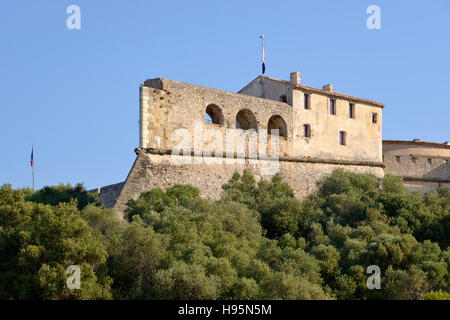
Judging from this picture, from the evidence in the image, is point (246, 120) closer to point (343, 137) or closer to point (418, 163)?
point (343, 137)

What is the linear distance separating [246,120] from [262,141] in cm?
142

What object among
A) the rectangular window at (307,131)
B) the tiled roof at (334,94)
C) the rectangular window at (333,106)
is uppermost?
the tiled roof at (334,94)

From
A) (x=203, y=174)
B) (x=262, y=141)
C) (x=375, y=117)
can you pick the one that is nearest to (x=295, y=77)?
(x=262, y=141)

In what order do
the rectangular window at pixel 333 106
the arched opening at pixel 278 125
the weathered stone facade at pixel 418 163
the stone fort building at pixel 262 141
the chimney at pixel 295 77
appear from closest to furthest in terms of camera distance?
the stone fort building at pixel 262 141, the arched opening at pixel 278 125, the chimney at pixel 295 77, the rectangular window at pixel 333 106, the weathered stone facade at pixel 418 163

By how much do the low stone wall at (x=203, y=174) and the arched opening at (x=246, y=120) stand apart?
1920mm

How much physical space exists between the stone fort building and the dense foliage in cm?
112

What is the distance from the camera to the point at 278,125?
36.3m

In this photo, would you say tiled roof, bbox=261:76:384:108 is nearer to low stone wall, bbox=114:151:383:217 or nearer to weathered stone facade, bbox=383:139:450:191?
weathered stone facade, bbox=383:139:450:191

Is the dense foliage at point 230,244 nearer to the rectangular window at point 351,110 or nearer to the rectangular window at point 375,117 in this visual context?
the rectangular window at point 351,110

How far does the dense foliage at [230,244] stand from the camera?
68.5 ft

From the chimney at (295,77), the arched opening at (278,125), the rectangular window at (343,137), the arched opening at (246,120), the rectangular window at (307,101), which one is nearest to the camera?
the arched opening at (246,120)

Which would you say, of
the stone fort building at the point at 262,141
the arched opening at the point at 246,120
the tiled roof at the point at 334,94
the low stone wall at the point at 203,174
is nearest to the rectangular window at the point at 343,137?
the stone fort building at the point at 262,141

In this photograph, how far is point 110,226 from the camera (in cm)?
2492
